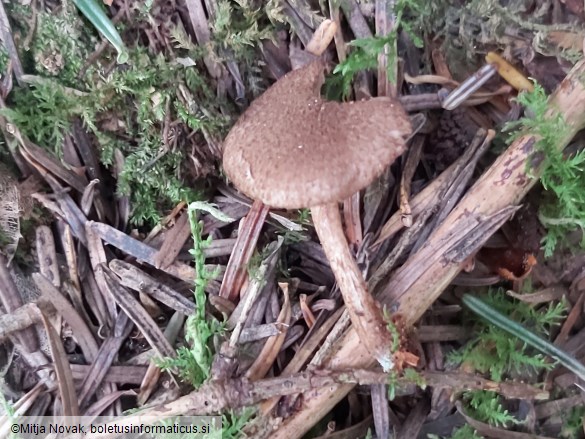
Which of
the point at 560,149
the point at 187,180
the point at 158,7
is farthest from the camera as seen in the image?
the point at 187,180

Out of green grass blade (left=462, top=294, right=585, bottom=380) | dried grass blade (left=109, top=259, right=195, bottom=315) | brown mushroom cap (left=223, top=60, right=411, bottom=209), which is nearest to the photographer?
brown mushroom cap (left=223, top=60, right=411, bottom=209)

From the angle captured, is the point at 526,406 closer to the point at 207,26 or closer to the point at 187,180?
the point at 187,180

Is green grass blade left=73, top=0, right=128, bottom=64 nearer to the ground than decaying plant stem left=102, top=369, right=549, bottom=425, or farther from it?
farther from it

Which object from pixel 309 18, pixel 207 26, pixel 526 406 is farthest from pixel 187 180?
pixel 526 406

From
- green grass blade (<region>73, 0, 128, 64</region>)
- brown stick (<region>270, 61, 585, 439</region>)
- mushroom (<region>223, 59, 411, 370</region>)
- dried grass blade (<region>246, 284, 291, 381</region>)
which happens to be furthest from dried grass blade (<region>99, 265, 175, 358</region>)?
green grass blade (<region>73, 0, 128, 64</region>)

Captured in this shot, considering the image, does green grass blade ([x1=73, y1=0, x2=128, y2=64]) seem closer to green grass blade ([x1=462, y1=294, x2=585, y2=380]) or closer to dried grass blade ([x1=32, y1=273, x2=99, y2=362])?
dried grass blade ([x1=32, y1=273, x2=99, y2=362])

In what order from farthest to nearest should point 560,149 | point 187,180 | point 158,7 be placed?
point 187,180 < point 158,7 < point 560,149
